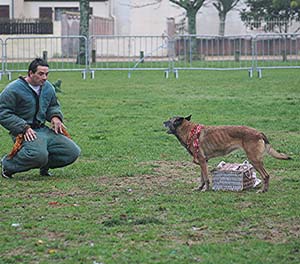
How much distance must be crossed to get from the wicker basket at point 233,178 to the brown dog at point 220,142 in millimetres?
120

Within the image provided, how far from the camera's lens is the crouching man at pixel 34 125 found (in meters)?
9.45

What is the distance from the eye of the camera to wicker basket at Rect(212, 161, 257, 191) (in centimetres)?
876

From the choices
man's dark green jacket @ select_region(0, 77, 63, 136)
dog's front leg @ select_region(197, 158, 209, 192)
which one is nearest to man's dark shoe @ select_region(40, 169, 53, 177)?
man's dark green jacket @ select_region(0, 77, 63, 136)

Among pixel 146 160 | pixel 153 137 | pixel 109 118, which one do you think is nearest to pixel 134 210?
pixel 146 160

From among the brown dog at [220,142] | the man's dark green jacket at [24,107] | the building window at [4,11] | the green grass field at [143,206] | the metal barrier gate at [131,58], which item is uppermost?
the building window at [4,11]

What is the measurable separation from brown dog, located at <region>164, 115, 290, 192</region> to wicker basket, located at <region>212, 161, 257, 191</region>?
0.39 feet

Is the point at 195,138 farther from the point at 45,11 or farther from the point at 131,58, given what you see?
the point at 45,11

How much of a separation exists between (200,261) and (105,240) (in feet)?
2.93

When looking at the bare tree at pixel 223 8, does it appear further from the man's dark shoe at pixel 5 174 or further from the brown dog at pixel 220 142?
the brown dog at pixel 220 142

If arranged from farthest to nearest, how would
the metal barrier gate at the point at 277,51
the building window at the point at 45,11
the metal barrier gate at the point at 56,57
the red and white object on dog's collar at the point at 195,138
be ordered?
the building window at the point at 45,11
the metal barrier gate at the point at 277,51
the metal barrier gate at the point at 56,57
the red and white object on dog's collar at the point at 195,138

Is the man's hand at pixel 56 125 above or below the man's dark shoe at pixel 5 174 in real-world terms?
above

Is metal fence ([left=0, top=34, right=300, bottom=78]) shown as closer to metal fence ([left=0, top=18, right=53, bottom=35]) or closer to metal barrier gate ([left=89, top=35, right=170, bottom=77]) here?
metal barrier gate ([left=89, top=35, right=170, bottom=77])

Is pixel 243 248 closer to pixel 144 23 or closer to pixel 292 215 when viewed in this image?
pixel 292 215

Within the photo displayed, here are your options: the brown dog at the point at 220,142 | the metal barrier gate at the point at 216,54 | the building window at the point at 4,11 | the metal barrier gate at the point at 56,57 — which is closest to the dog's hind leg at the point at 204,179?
the brown dog at the point at 220,142
